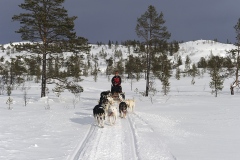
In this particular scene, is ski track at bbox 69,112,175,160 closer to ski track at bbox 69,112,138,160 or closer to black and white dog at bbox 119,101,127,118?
ski track at bbox 69,112,138,160

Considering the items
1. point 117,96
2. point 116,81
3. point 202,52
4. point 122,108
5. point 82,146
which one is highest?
point 202,52

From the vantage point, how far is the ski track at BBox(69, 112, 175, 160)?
560 cm

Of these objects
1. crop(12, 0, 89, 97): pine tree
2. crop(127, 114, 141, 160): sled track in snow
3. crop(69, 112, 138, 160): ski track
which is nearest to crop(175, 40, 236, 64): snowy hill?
crop(12, 0, 89, 97): pine tree

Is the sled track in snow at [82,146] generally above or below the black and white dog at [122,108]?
below

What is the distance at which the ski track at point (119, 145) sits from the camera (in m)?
5.60

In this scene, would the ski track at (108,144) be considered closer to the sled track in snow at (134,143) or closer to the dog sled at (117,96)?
the sled track in snow at (134,143)

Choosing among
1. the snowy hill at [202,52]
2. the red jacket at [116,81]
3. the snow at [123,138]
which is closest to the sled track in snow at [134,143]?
the snow at [123,138]

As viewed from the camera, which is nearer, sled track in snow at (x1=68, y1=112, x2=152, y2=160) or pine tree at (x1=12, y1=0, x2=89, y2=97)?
sled track in snow at (x1=68, y1=112, x2=152, y2=160)

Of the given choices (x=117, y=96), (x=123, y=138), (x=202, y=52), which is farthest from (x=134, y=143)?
(x=202, y=52)

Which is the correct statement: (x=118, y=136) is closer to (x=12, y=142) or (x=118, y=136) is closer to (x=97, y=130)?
(x=97, y=130)

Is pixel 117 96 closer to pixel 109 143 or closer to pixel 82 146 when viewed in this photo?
pixel 109 143

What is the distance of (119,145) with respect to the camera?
21.2 feet

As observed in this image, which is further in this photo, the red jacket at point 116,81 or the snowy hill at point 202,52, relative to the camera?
the snowy hill at point 202,52

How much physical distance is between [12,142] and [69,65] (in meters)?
13.5
